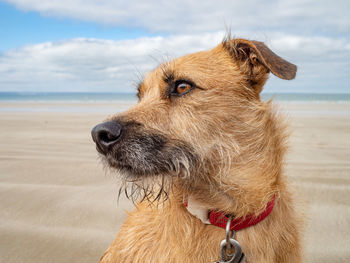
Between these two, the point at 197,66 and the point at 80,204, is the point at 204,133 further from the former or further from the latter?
the point at 80,204

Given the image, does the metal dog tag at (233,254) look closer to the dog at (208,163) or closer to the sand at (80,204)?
the dog at (208,163)

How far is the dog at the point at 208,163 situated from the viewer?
6.51ft

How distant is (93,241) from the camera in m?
3.24

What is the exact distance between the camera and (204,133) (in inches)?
82.9

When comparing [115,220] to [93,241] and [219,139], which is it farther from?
[219,139]

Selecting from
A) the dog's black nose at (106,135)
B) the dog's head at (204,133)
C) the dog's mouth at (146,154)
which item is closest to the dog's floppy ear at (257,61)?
the dog's head at (204,133)

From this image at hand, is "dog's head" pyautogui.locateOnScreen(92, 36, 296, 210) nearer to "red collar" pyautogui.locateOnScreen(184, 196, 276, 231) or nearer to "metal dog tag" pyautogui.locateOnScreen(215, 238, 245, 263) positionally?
"red collar" pyautogui.locateOnScreen(184, 196, 276, 231)

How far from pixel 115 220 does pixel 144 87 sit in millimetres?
1881

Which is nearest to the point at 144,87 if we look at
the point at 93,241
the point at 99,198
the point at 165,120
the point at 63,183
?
the point at 165,120

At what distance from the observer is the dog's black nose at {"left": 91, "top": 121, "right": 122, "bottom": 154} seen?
194cm

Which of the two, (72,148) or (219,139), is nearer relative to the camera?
(219,139)

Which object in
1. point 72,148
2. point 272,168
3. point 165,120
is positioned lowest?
point 72,148

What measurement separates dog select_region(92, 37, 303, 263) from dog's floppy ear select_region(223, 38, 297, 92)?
11 mm

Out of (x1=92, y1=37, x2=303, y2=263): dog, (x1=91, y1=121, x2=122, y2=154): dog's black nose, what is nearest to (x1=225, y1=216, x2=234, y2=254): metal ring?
(x1=92, y1=37, x2=303, y2=263): dog
